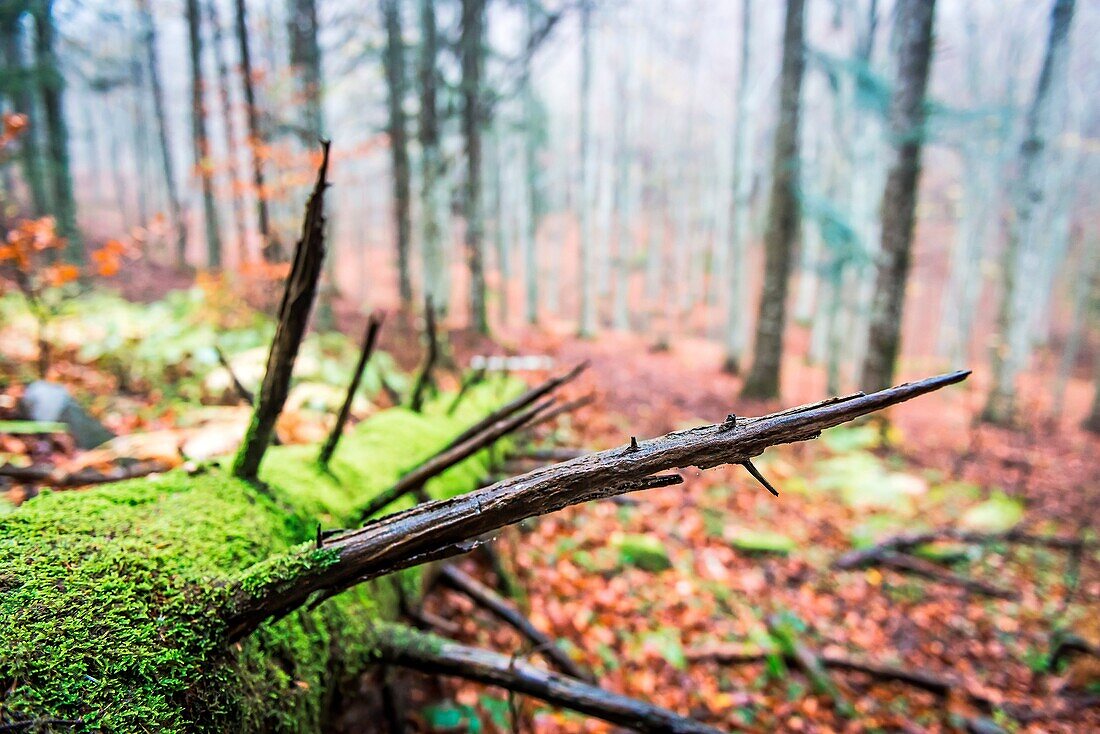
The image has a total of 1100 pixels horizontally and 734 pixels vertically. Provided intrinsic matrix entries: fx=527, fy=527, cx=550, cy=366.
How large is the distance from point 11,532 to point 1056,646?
20.7 ft

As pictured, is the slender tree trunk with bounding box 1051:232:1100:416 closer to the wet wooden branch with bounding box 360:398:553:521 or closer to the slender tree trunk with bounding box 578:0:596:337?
the slender tree trunk with bounding box 578:0:596:337

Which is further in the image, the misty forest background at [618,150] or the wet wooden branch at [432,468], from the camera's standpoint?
the misty forest background at [618,150]

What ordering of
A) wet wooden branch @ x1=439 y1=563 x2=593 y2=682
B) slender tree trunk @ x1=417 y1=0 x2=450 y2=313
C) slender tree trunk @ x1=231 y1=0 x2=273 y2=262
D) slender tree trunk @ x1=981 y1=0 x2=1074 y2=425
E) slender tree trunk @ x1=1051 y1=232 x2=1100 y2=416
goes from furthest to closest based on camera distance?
slender tree trunk @ x1=1051 y1=232 x2=1100 y2=416
slender tree trunk @ x1=417 y1=0 x2=450 y2=313
slender tree trunk @ x1=981 y1=0 x2=1074 y2=425
slender tree trunk @ x1=231 y1=0 x2=273 y2=262
wet wooden branch @ x1=439 y1=563 x2=593 y2=682

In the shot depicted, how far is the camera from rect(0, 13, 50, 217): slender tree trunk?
9922 millimetres

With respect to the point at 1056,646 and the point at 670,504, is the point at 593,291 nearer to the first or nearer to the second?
the point at 670,504

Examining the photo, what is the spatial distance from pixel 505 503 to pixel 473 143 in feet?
36.3

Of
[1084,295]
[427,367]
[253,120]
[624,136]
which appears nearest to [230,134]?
[253,120]

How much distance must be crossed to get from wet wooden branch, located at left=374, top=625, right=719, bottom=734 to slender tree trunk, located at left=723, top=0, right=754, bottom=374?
41.3 ft

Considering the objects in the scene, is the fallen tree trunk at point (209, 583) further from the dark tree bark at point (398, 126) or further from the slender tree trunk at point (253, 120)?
the dark tree bark at point (398, 126)

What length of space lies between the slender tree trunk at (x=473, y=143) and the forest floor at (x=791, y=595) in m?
4.98

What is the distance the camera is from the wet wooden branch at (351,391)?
2207 mm

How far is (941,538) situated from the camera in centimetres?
574

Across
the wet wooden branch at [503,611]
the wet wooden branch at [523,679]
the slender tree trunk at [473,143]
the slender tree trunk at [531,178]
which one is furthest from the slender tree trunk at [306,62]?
the wet wooden branch at [523,679]

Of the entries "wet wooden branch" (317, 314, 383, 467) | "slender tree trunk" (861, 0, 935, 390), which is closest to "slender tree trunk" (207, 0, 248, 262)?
"wet wooden branch" (317, 314, 383, 467)
